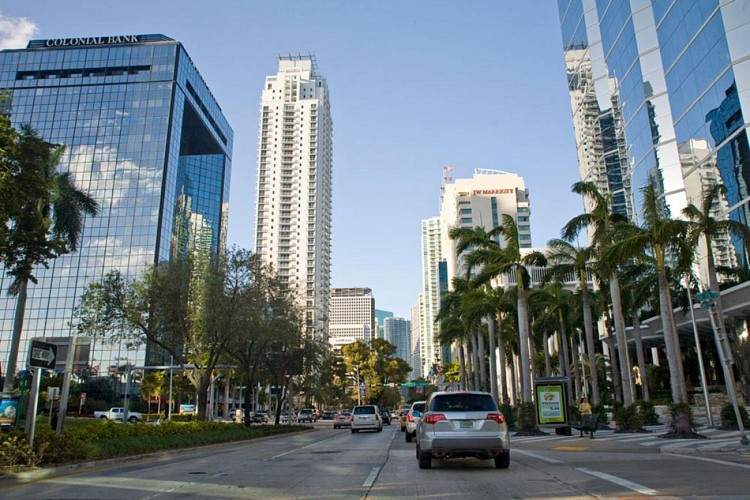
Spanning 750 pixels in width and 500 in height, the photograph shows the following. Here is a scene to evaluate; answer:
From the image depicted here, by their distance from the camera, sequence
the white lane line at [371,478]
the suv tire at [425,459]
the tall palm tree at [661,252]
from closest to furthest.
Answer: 1. the white lane line at [371,478]
2. the suv tire at [425,459]
3. the tall palm tree at [661,252]

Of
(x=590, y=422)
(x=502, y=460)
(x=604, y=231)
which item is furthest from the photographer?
(x=604, y=231)

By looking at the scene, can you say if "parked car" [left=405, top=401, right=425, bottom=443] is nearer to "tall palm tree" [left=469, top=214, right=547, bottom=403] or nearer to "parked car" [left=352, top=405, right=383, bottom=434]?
"tall palm tree" [left=469, top=214, right=547, bottom=403]

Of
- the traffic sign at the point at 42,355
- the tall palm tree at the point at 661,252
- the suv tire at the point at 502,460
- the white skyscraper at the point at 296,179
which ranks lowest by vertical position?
the suv tire at the point at 502,460

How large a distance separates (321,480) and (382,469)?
250cm

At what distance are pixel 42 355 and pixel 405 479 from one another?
8.85 meters

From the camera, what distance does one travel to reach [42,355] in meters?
13.8

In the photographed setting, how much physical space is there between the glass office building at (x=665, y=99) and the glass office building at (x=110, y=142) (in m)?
63.5

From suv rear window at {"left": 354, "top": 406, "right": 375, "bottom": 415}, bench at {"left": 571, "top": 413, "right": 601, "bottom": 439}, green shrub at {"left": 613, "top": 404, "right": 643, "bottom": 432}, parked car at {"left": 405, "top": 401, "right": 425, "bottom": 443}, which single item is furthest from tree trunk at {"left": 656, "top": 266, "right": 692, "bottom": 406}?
suv rear window at {"left": 354, "top": 406, "right": 375, "bottom": 415}

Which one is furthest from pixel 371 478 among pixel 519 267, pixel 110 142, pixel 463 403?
pixel 110 142

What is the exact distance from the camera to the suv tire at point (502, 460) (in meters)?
12.7

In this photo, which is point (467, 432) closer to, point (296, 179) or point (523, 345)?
point (523, 345)

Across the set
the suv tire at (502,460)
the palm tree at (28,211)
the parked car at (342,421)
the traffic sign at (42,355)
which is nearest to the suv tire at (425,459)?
the suv tire at (502,460)

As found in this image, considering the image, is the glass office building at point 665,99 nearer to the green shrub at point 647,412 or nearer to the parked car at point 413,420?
the green shrub at point 647,412

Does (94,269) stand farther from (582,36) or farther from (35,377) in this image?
(35,377)
